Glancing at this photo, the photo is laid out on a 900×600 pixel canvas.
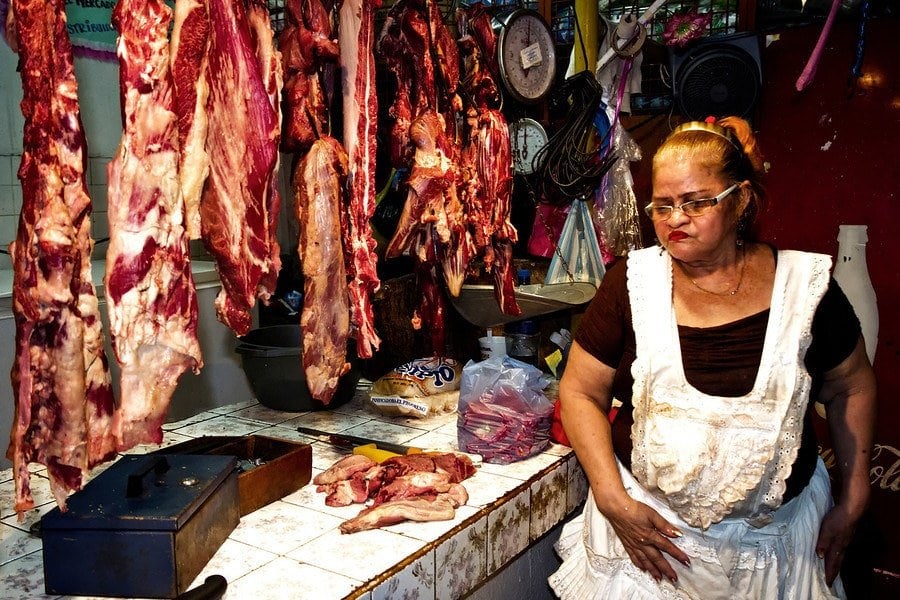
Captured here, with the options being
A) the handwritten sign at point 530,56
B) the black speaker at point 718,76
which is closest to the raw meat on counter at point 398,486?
the handwritten sign at point 530,56

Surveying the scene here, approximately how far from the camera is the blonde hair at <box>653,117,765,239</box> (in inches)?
77.9

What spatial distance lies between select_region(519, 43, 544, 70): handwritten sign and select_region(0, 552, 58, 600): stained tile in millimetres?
3108

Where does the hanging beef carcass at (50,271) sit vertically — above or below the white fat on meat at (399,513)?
above

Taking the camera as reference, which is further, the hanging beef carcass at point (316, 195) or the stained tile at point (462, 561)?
the hanging beef carcass at point (316, 195)

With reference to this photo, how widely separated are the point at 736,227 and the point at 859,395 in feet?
Answer: 1.96

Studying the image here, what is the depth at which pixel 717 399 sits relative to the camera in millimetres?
2008

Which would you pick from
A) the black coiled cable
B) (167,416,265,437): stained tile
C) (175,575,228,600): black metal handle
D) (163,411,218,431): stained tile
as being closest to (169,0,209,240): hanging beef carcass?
(175,575,228,600): black metal handle

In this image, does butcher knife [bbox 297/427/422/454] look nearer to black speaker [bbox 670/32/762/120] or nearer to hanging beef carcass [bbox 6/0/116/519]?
hanging beef carcass [bbox 6/0/116/519]

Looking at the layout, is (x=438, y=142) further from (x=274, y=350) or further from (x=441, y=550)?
(x=441, y=550)

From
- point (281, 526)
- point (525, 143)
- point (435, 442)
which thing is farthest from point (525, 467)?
point (525, 143)

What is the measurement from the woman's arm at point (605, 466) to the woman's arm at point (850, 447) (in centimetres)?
44

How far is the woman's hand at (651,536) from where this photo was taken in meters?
2.11

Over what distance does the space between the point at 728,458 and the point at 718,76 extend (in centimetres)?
268

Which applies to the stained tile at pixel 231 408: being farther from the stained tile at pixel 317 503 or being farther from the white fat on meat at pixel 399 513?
the white fat on meat at pixel 399 513
